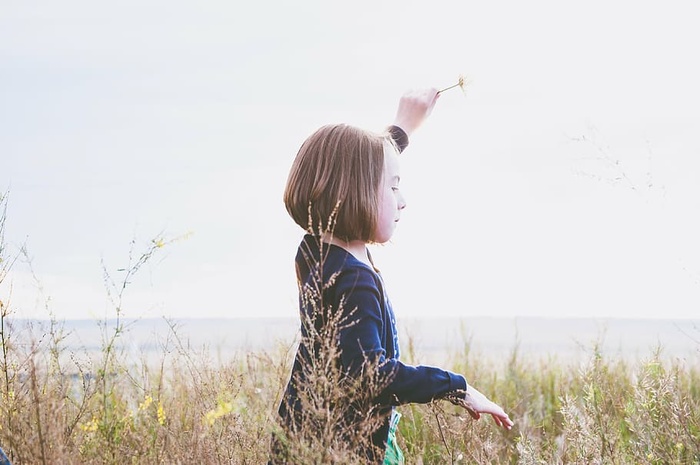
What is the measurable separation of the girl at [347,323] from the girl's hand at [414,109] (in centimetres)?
21

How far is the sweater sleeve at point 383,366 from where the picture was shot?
251 cm

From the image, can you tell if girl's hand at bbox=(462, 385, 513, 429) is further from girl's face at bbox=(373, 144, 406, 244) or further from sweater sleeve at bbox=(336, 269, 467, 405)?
girl's face at bbox=(373, 144, 406, 244)

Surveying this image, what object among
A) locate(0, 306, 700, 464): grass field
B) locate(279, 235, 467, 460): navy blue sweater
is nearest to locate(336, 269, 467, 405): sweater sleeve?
locate(279, 235, 467, 460): navy blue sweater

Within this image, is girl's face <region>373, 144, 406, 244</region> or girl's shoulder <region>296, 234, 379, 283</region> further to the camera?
girl's face <region>373, 144, 406, 244</region>

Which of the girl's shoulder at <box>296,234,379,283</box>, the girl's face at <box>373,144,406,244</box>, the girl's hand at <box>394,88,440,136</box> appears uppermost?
the girl's hand at <box>394,88,440,136</box>

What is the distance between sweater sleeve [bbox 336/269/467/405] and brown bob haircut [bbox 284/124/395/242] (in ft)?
0.89

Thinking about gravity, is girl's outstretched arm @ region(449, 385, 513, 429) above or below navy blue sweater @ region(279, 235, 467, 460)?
below

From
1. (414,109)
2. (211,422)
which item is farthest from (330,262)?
(414,109)

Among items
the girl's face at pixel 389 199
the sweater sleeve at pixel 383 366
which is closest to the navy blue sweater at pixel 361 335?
the sweater sleeve at pixel 383 366

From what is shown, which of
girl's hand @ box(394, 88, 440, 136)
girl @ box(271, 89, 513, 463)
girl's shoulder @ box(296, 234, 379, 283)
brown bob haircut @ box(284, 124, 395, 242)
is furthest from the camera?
girl's hand @ box(394, 88, 440, 136)

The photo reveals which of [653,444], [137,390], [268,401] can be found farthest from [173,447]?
[653,444]

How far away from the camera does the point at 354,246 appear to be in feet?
9.29

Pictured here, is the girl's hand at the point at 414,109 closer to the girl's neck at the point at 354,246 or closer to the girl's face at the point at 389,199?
the girl's face at the point at 389,199

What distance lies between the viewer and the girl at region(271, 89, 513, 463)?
7.98 ft
